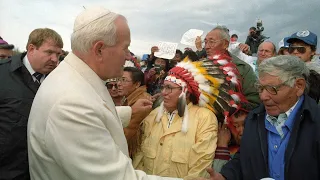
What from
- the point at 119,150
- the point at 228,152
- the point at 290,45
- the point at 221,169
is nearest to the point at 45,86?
the point at 119,150

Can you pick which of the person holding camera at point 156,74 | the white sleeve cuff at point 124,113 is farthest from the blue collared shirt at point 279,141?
the person holding camera at point 156,74

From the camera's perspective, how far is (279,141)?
2.51 meters

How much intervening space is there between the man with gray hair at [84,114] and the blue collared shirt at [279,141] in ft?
3.75

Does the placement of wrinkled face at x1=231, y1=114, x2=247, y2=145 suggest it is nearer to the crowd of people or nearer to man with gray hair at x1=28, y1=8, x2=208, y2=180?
the crowd of people

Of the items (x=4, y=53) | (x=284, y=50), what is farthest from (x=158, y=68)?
(x=4, y=53)

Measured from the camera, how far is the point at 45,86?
184 cm

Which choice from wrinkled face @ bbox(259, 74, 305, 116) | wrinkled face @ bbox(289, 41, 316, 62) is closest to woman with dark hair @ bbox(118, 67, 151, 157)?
wrinkled face @ bbox(259, 74, 305, 116)

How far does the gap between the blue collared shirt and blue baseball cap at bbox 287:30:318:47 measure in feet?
5.93

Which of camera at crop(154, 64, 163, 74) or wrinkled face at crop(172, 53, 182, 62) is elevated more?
wrinkled face at crop(172, 53, 182, 62)

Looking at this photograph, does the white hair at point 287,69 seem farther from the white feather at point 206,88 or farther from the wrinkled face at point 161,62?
the wrinkled face at point 161,62

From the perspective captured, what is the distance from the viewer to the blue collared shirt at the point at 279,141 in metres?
2.44

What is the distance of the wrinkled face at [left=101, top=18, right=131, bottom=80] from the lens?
188 centimetres

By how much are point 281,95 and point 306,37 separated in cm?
195

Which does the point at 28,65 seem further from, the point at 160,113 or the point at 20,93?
the point at 160,113
